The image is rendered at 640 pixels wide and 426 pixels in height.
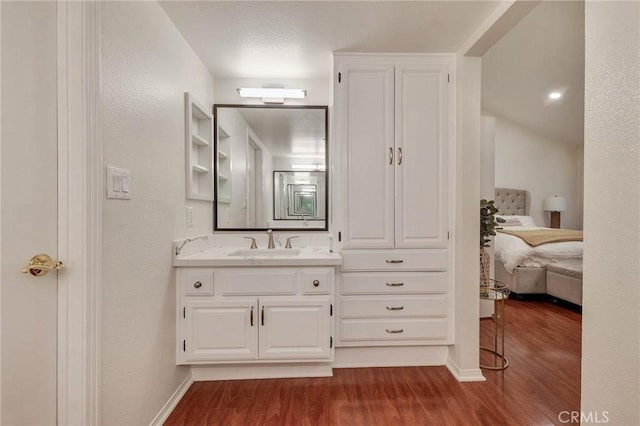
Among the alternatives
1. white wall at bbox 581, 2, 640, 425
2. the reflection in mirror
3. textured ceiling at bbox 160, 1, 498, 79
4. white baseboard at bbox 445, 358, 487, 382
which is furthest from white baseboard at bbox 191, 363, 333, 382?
textured ceiling at bbox 160, 1, 498, 79

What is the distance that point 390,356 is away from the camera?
2244 millimetres

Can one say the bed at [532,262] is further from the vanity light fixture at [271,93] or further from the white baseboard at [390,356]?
the vanity light fixture at [271,93]

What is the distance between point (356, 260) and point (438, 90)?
1.36 metres

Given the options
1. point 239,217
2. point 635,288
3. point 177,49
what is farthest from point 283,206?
point 635,288

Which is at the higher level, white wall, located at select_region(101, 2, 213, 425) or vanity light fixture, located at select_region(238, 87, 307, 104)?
vanity light fixture, located at select_region(238, 87, 307, 104)

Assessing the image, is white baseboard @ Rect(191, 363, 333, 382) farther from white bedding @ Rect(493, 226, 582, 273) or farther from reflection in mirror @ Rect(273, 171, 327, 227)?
white bedding @ Rect(493, 226, 582, 273)

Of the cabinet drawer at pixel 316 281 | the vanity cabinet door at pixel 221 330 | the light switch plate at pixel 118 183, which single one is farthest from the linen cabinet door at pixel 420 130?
the light switch plate at pixel 118 183

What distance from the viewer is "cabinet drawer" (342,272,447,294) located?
219 centimetres

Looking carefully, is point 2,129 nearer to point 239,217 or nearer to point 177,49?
point 177,49

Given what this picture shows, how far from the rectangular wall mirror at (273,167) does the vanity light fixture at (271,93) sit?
0.07m

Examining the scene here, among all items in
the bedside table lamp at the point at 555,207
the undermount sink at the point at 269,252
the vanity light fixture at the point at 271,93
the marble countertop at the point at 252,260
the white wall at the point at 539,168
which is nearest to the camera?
the marble countertop at the point at 252,260

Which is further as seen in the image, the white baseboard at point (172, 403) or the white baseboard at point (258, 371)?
the white baseboard at point (258, 371)

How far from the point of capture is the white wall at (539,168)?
5734 mm

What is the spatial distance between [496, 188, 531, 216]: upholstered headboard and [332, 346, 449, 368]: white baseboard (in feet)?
14.1
